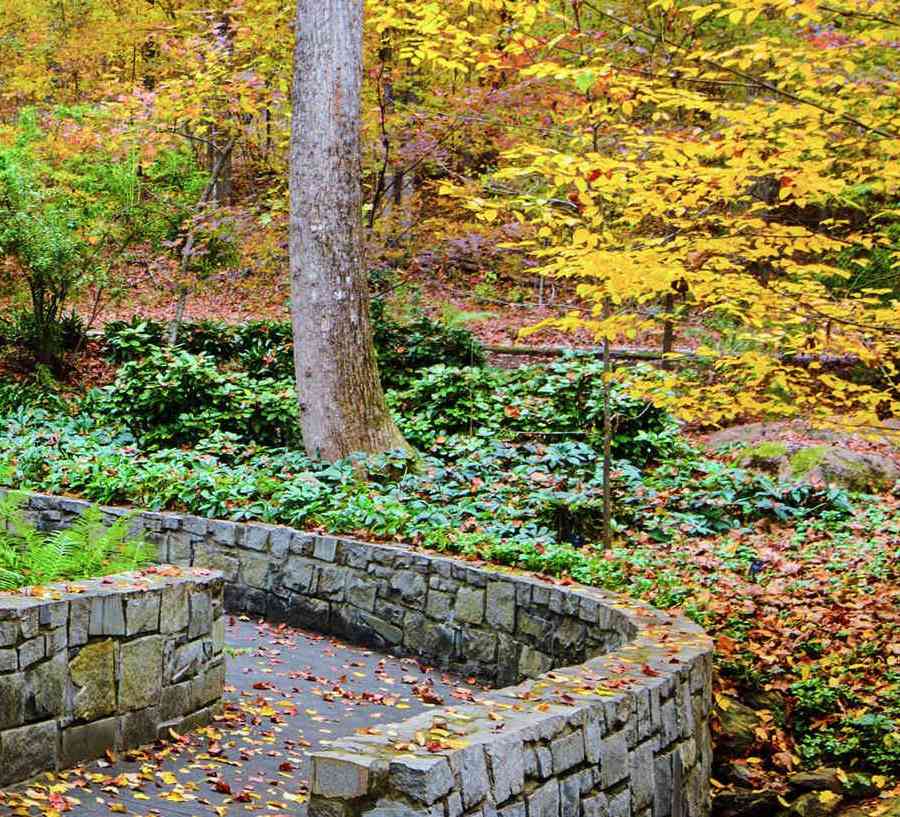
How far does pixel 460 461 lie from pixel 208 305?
33.9 ft

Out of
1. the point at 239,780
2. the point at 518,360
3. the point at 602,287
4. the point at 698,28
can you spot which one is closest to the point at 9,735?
the point at 239,780

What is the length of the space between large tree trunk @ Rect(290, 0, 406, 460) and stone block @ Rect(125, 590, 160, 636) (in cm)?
516

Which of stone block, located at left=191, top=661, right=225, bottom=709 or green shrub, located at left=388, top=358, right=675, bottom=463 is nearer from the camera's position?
stone block, located at left=191, top=661, right=225, bottom=709

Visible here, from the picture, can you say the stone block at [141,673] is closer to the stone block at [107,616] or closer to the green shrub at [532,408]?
the stone block at [107,616]

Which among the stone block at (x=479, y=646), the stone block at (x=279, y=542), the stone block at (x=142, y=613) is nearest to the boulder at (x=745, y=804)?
the stone block at (x=479, y=646)

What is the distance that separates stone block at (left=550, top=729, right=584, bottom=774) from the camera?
3918 mm

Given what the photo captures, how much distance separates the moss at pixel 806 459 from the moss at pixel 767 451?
0.64 feet

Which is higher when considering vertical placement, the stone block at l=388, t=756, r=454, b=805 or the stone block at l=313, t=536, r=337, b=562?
the stone block at l=388, t=756, r=454, b=805

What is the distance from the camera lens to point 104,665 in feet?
15.9

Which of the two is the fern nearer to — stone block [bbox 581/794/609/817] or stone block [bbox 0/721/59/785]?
stone block [bbox 0/721/59/785]

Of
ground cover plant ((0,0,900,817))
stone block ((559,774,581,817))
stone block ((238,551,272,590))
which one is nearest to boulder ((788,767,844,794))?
ground cover plant ((0,0,900,817))

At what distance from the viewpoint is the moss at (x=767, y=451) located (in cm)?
1075

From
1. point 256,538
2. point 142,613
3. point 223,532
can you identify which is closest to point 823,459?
point 256,538

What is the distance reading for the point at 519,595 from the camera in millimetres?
6754
